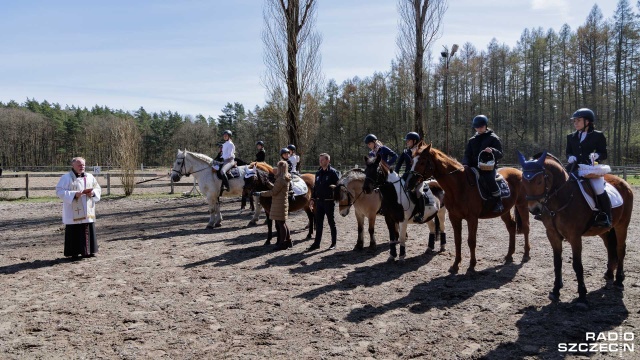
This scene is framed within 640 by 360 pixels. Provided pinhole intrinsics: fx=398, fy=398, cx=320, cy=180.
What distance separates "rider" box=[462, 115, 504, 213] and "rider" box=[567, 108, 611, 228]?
40.1 inches

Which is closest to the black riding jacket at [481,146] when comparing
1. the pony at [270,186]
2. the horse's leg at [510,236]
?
the horse's leg at [510,236]

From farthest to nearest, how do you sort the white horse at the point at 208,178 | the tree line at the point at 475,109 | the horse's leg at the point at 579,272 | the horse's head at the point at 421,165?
the tree line at the point at 475,109, the white horse at the point at 208,178, the horse's head at the point at 421,165, the horse's leg at the point at 579,272

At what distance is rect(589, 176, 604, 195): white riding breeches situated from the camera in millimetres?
4930

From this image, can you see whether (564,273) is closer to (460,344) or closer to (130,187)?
(460,344)

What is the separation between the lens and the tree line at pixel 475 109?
115 feet

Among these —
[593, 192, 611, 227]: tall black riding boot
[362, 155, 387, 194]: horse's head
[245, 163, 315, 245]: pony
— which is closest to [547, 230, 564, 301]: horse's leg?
[593, 192, 611, 227]: tall black riding boot

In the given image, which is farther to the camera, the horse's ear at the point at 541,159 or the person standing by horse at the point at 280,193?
the person standing by horse at the point at 280,193

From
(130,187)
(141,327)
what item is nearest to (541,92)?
(130,187)

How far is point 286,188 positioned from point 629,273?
19.1 feet

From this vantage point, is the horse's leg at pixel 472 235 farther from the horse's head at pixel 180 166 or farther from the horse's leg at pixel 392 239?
the horse's head at pixel 180 166

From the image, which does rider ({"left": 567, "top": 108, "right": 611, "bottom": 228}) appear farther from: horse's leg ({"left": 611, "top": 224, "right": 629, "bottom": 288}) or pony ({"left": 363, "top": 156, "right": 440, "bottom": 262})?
pony ({"left": 363, "top": 156, "right": 440, "bottom": 262})

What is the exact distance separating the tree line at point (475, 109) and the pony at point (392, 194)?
19225mm

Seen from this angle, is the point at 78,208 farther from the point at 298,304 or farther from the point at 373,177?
the point at 373,177

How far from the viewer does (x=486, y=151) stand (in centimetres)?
602
